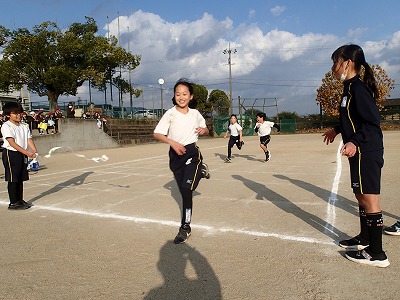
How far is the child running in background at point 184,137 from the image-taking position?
4.21 meters

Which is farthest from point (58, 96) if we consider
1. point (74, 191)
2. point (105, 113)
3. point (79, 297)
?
point (79, 297)

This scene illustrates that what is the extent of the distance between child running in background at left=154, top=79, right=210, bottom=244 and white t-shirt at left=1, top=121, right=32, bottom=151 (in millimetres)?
3100

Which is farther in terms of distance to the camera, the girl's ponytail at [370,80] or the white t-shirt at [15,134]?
the white t-shirt at [15,134]

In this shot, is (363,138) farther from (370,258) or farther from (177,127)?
(177,127)

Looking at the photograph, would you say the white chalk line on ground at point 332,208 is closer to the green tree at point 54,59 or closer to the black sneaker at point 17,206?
the black sneaker at point 17,206

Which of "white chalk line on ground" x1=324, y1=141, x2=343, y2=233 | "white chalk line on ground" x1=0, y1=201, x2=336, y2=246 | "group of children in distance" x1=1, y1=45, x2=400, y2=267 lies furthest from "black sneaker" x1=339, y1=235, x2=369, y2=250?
"white chalk line on ground" x1=324, y1=141, x2=343, y2=233

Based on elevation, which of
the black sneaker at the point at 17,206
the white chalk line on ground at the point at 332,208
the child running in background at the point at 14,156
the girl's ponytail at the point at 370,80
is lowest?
the white chalk line on ground at the point at 332,208

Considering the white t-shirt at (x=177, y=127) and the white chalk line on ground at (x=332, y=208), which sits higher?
the white t-shirt at (x=177, y=127)

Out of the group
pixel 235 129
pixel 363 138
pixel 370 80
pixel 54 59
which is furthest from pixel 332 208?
pixel 54 59

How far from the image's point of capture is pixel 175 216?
5086 millimetres

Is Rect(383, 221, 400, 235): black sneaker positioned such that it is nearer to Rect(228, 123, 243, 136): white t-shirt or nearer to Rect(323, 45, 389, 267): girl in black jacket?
Rect(323, 45, 389, 267): girl in black jacket

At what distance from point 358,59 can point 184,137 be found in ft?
7.08

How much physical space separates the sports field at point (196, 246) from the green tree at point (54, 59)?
2431 centimetres

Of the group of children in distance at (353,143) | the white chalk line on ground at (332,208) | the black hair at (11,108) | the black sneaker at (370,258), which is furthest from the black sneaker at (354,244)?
the black hair at (11,108)
